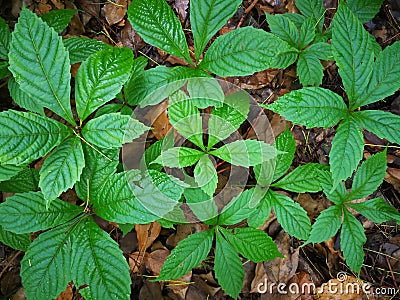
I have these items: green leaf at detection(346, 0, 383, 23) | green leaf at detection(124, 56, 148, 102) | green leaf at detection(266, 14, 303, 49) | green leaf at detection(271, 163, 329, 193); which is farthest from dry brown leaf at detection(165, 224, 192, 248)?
green leaf at detection(346, 0, 383, 23)

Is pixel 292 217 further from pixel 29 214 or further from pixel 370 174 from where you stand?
pixel 29 214

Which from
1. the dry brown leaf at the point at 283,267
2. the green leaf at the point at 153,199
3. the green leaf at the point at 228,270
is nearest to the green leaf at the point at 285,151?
the green leaf at the point at 228,270

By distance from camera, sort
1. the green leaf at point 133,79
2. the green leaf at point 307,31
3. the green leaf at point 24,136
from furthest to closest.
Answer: the green leaf at point 307,31
the green leaf at point 133,79
the green leaf at point 24,136

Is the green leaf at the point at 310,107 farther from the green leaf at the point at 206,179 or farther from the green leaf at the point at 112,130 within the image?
the green leaf at the point at 112,130

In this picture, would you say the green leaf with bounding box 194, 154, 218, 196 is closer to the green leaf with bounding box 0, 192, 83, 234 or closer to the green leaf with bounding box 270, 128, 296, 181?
the green leaf with bounding box 270, 128, 296, 181

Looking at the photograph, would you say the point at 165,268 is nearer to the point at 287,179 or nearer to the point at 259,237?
the point at 259,237

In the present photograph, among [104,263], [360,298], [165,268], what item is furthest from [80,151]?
[360,298]
